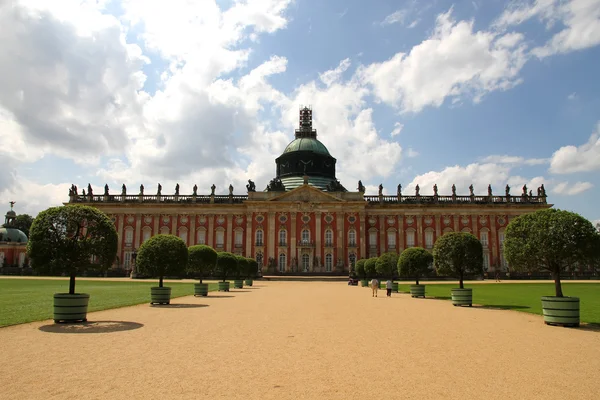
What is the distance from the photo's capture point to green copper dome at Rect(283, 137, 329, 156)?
6981 cm

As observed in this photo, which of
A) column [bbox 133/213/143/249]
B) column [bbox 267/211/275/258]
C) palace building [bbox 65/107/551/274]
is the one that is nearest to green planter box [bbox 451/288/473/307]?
palace building [bbox 65/107/551/274]

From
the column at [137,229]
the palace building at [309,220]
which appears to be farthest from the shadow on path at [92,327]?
the column at [137,229]

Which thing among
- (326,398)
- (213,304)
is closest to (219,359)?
(326,398)

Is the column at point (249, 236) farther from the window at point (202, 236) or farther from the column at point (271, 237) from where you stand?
the window at point (202, 236)

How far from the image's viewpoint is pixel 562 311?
12.9 metres

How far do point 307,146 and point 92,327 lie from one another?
195 feet

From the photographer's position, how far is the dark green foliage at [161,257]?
20047mm

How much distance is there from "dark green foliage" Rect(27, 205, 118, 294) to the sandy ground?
1770 mm

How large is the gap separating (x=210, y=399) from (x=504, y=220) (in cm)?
6144

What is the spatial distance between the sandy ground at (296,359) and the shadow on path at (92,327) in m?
0.05

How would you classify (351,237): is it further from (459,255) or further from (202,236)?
(459,255)

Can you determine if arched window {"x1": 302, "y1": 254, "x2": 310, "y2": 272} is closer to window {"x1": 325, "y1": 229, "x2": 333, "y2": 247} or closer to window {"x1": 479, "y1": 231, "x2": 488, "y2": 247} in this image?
window {"x1": 325, "y1": 229, "x2": 333, "y2": 247}

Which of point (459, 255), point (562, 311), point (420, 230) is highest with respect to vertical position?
point (420, 230)

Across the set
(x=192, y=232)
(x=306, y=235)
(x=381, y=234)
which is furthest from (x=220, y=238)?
(x=381, y=234)
